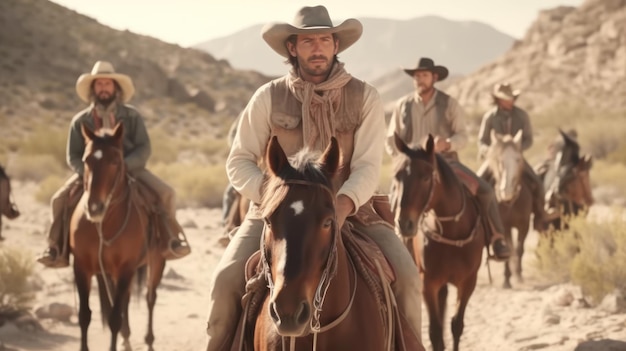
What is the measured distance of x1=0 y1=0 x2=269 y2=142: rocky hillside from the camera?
5044 centimetres

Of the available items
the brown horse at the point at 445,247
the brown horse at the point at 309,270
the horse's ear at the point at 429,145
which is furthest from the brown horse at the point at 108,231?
the brown horse at the point at 309,270

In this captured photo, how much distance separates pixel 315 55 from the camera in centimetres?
466

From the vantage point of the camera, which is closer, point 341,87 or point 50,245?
point 341,87

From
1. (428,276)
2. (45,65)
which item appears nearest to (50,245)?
(428,276)

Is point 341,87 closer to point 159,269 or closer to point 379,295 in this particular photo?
point 379,295

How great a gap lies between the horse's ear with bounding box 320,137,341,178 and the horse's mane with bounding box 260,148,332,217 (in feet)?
0.10

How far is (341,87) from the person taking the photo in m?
4.62

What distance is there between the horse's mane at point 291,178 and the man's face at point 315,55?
1.18m

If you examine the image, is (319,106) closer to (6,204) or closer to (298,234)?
(298,234)

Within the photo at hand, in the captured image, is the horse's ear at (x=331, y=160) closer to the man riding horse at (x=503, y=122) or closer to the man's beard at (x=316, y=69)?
the man's beard at (x=316, y=69)

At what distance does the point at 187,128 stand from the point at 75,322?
4499cm

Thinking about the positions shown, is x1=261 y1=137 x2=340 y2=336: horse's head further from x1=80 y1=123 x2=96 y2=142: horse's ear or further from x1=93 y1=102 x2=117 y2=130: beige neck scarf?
x1=93 y1=102 x2=117 y2=130: beige neck scarf

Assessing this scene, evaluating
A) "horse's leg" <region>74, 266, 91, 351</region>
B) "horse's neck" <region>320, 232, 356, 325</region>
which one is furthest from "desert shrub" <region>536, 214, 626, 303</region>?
"horse's neck" <region>320, 232, 356, 325</region>

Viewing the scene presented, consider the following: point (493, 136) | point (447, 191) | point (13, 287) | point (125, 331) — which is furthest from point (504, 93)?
point (13, 287)
